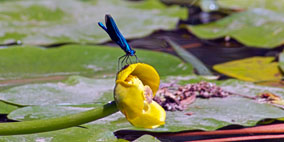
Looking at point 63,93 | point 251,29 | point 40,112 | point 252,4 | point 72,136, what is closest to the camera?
point 72,136

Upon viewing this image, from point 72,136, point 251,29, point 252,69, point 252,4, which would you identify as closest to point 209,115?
point 72,136

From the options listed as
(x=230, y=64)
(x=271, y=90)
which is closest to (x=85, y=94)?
(x=271, y=90)

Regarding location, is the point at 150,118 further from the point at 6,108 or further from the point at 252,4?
the point at 252,4

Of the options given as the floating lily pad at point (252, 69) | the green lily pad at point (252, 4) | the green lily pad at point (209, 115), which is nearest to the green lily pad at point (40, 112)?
the green lily pad at point (209, 115)

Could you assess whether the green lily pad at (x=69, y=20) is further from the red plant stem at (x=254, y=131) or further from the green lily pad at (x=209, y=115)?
the red plant stem at (x=254, y=131)

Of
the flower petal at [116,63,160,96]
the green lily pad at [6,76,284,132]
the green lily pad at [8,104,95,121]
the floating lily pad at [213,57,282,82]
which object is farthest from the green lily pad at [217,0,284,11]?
the flower petal at [116,63,160,96]

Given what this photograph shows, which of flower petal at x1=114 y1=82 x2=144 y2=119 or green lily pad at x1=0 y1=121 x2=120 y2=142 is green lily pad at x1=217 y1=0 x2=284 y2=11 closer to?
green lily pad at x1=0 y1=121 x2=120 y2=142

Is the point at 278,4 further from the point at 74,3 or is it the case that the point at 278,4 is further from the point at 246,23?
the point at 74,3
